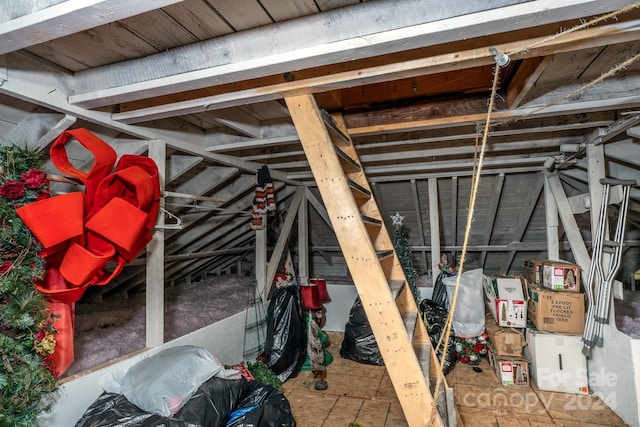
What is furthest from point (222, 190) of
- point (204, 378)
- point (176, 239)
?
point (204, 378)

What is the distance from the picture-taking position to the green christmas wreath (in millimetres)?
1219

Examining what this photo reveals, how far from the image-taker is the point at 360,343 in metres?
3.27

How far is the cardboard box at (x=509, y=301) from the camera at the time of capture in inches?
116

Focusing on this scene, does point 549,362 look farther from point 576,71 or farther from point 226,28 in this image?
point 226,28

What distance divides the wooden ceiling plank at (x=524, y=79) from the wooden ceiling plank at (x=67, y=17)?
4.58 ft

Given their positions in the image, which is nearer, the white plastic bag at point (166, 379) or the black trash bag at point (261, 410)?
the white plastic bag at point (166, 379)

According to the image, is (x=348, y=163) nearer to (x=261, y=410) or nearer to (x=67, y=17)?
(x=67, y=17)

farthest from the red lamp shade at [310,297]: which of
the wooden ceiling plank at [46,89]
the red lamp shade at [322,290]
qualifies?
the wooden ceiling plank at [46,89]

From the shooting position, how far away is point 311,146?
4.77 ft

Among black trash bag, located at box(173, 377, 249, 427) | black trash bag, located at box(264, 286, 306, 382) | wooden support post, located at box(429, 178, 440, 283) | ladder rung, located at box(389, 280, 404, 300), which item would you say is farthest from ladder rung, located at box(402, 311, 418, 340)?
wooden support post, located at box(429, 178, 440, 283)

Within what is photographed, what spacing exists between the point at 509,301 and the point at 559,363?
1.82ft

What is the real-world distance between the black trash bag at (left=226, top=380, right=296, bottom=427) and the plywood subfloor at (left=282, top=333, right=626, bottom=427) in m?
0.53

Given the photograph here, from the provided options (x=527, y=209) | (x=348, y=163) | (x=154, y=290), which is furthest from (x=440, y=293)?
(x=154, y=290)

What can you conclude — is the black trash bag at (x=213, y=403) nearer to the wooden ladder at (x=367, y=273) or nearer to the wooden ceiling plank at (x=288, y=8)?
the wooden ladder at (x=367, y=273)
